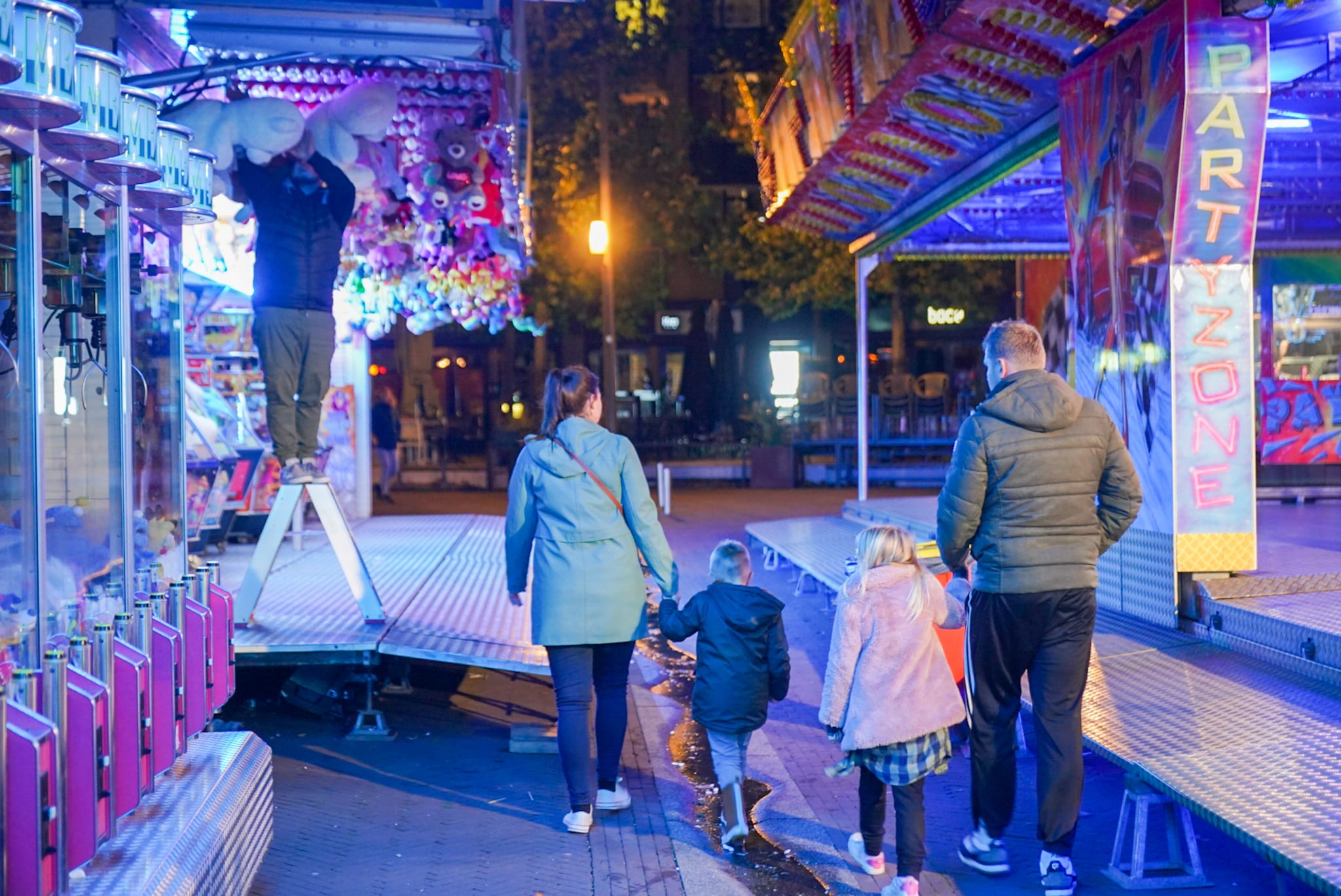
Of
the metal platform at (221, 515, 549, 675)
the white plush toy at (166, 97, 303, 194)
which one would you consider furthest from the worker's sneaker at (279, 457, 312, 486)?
the white plush toy at (166, 97, 303, 194)

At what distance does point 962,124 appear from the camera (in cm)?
901

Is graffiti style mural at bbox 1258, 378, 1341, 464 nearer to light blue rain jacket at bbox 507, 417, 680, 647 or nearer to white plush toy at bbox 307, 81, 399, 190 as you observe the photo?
white plush toy at bbox 307, 81, 399, 190

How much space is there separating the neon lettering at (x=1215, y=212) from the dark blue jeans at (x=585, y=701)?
11.3ft

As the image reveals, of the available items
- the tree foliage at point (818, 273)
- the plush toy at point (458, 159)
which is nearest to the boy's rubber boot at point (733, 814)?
the plush toy at point (458, 159)

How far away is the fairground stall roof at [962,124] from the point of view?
7.14 m

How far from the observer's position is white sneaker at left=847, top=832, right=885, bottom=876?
483 cm

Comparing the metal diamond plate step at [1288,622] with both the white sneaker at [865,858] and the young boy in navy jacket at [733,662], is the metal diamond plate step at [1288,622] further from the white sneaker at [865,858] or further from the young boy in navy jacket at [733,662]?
the young boy in navy jacket at [733,662]

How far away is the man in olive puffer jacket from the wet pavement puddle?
0.91 metres

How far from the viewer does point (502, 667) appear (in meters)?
6.55

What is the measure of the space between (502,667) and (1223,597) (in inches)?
141

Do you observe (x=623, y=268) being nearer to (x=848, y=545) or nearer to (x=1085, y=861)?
(x=848, y=545)

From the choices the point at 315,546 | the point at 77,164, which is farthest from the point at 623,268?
the point at 77,164

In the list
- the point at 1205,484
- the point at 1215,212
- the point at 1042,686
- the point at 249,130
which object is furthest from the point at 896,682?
the point at 249,130

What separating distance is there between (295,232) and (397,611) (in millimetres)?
2287
